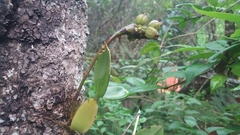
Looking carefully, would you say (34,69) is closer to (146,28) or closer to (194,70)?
(146,28)

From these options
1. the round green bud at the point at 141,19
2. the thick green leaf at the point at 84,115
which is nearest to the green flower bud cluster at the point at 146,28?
the round green bud at the point at 141,19

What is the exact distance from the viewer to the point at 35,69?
38cm

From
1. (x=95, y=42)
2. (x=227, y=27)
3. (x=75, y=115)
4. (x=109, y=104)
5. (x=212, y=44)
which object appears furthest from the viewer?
(x=95, y=42)

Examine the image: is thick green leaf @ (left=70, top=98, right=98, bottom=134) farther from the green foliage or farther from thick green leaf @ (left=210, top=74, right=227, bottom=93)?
thick green leaf @ (left=210, top=74, right=227, bottom=93)

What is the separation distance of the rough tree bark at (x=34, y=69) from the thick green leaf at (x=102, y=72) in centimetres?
7

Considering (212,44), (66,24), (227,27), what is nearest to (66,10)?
(66,24)

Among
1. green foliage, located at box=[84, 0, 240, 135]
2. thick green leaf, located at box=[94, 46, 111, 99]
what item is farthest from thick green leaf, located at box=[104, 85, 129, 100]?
thick green leaf, located at box=[94, 46, 111, 99]

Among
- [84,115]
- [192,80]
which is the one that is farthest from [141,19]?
[192,80]

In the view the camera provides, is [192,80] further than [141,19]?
Yes

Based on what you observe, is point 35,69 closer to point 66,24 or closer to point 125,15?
point 66,24

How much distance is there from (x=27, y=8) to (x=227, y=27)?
1.16 metres

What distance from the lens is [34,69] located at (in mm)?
381

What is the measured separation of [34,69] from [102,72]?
11 cm

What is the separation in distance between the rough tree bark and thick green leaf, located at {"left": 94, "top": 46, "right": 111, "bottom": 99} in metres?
0.07
